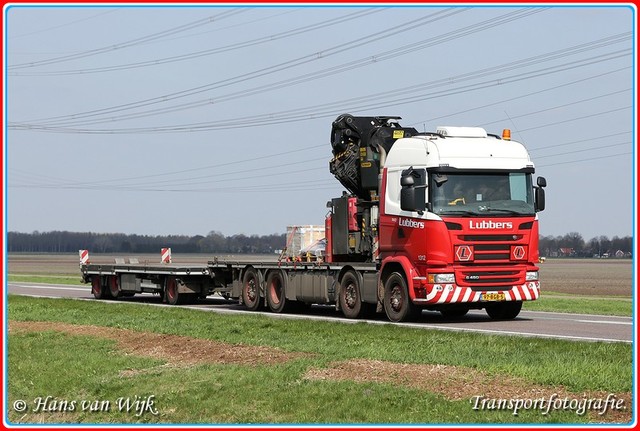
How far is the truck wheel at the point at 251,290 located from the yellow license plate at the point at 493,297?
8508 millimetres

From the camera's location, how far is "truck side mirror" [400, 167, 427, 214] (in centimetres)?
2248

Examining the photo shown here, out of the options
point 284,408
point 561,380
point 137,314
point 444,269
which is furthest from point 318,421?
point 137,314

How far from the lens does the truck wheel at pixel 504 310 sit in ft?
81.3

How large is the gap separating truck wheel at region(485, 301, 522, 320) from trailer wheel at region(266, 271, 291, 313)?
5.80 m

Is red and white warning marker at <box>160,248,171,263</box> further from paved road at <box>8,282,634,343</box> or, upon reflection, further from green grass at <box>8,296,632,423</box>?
green grass at <box>8,296,632,423</box>

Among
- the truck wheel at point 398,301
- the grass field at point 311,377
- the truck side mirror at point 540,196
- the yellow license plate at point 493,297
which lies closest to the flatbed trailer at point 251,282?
the truck wheel at point 398,301

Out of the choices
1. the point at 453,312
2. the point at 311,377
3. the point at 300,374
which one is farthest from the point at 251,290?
the point at 311,377

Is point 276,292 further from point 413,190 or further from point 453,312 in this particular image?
point 413,190

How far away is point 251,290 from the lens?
100 ft

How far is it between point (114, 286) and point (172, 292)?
14.9ft

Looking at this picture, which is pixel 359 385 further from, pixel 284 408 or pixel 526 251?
pixel 526 251

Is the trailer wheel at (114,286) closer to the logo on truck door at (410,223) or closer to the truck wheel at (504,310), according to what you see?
the truck wheel at (504,310)

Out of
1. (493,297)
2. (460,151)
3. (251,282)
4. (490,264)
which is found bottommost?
(493,297)

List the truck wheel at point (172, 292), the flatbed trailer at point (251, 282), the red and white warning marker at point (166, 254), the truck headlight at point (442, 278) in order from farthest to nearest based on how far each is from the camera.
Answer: the red and white warning marker at point (166, 254), the truck wheel at point (172, 292), the flatbed trailer at point (251, 282), the truck headlight at point (442, 278)
